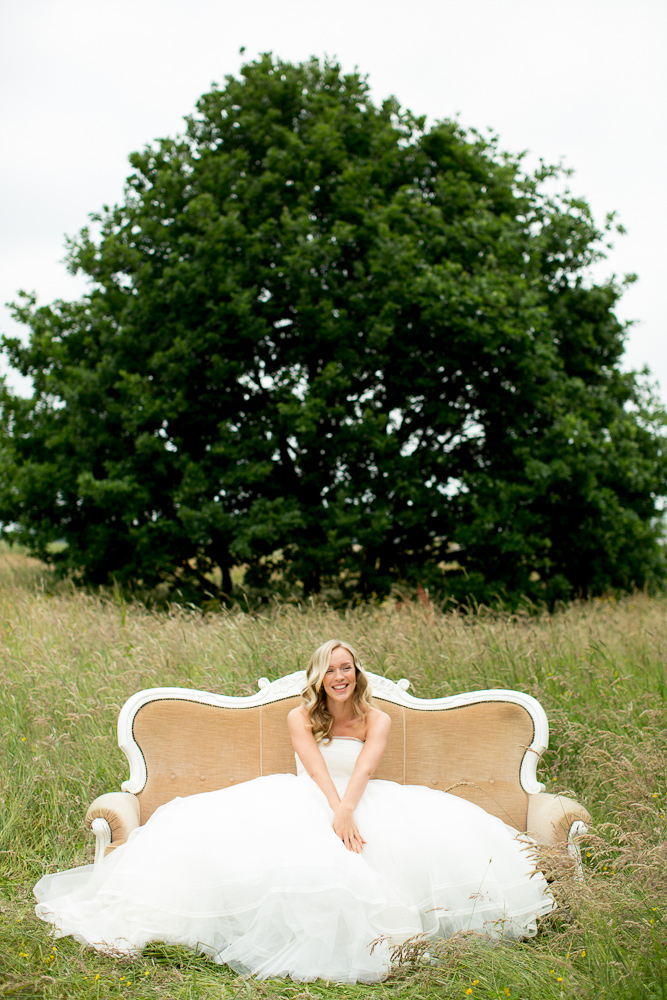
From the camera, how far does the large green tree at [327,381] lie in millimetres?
→ 9500

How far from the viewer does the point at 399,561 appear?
35.2ft

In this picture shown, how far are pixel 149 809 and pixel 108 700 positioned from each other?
1466 millimetres

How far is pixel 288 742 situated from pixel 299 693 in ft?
0.85

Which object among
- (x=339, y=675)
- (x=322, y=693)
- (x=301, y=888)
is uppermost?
(x=339, y=675)

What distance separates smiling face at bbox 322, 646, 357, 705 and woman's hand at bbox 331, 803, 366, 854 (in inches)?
22.6

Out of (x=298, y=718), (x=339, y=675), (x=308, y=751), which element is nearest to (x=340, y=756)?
(x=308, y=751)

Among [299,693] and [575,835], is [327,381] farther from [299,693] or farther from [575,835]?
[575,835]

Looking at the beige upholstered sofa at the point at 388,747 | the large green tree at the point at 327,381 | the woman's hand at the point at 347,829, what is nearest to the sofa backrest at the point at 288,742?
the beige upholstered sofa at the point at 388,747

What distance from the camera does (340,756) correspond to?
3.58 m

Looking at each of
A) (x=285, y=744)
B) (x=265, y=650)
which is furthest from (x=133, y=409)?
(x=285, y=744)

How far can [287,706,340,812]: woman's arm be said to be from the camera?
334 centimetres

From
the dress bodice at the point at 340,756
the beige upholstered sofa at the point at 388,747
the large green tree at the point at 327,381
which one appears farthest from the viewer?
the large green tree at the point at 327,381

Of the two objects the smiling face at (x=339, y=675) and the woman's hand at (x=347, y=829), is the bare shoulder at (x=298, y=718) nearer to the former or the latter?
the smiling face at (x=339, y=675)

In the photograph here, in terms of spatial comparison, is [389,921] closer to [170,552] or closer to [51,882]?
[51,882]
